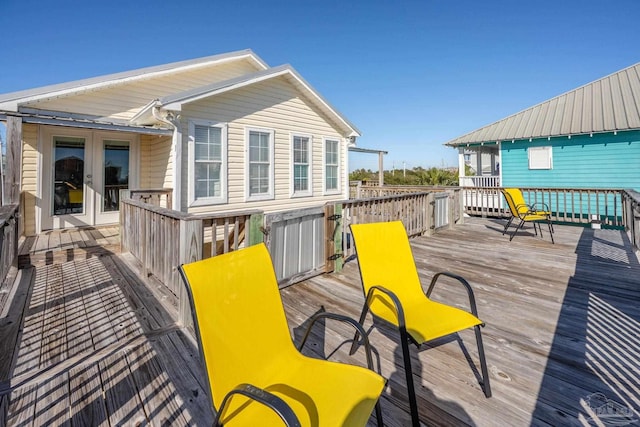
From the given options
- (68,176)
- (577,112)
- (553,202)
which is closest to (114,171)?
(68,176)

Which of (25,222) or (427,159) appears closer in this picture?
(25,222)

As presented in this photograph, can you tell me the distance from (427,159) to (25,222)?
142 feet

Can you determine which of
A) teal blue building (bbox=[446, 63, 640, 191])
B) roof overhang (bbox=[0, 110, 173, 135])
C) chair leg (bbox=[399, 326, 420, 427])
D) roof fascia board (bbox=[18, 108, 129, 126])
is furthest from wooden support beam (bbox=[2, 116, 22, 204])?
teal blue building (bbox=[446, 63, 640, 191])

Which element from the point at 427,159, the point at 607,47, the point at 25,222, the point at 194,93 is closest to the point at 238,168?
the point at 194,93

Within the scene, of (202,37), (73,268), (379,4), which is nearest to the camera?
(73,268)

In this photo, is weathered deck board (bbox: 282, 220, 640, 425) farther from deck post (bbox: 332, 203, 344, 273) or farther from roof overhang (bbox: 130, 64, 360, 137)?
roof overhang (bbox: 130, 64, 360, 137)

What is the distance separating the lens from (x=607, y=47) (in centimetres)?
1329

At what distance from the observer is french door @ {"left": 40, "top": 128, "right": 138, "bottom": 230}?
6215 millimetres

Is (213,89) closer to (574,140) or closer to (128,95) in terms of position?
(128,95)

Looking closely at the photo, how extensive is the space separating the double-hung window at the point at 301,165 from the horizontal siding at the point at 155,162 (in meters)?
2.95

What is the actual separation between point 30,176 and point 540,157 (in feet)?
48.9

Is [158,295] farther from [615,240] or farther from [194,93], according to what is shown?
[615,240]

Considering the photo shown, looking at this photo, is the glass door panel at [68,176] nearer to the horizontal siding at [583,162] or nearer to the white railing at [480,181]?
the white railing at [480,181]

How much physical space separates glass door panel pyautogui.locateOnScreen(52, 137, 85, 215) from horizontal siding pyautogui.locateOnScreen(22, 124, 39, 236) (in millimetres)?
306
